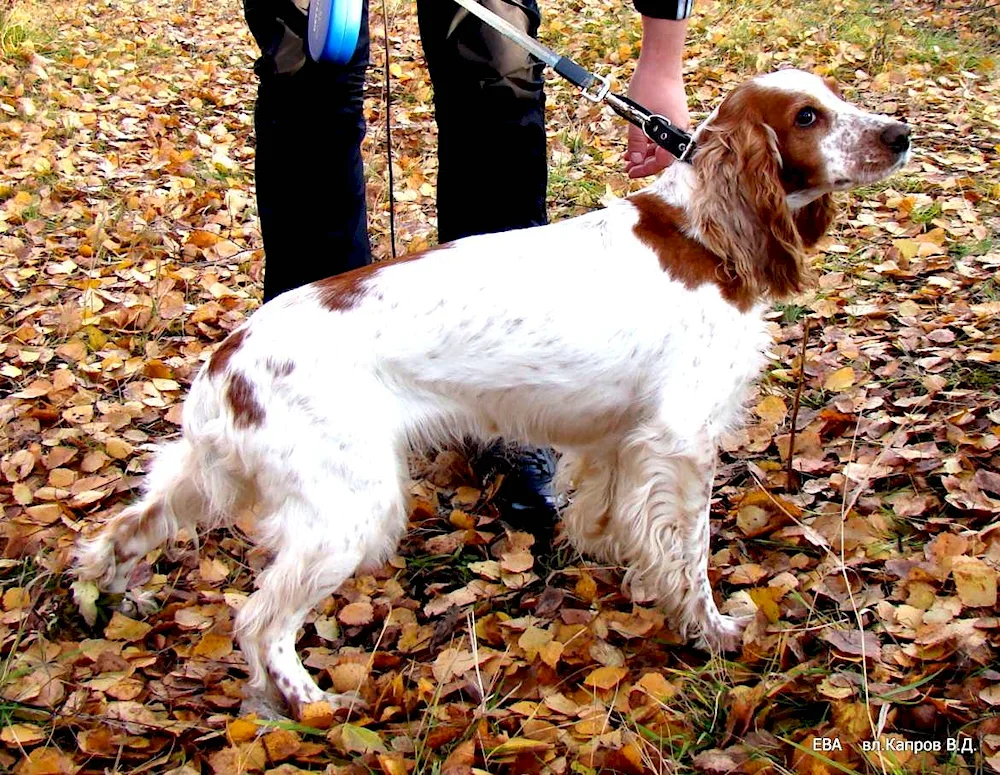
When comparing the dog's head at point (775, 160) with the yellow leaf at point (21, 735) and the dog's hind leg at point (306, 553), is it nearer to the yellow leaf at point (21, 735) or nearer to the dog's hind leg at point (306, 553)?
the dog's hind leg at point (306, 553)

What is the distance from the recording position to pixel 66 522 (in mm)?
3156

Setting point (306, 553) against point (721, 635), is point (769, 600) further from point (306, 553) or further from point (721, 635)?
point (306, 553)

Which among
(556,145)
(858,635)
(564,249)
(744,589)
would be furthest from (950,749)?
(556,145)

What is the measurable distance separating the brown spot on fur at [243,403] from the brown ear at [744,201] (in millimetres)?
1277

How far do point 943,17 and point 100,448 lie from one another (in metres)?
7.44

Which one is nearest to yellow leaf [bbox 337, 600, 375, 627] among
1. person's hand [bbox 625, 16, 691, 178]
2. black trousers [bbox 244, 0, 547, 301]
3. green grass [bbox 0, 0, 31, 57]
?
black trousers [bbox 244, 0, 547, 301]

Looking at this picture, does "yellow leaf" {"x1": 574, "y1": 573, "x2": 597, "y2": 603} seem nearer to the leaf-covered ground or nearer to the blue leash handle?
the leaf-covered ground

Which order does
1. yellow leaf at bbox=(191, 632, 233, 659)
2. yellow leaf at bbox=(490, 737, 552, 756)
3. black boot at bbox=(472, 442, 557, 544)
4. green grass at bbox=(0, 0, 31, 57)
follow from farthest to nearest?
green grass at bbox=(0, 0, 31, 57) → black boot at bbox=(472, 442, 557, 544) → yellow leaf at bbox=(191, 632, 233, 659) → yellow leaf at bbox=(490, 737, 552, 756)

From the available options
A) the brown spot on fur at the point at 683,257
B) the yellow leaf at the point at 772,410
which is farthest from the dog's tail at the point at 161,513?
the yellow leaf at the point at 772,410

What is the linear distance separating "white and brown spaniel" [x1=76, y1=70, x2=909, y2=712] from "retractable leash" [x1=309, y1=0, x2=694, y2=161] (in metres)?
0.10

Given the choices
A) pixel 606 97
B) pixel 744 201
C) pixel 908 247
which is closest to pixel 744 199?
pixel 744 201

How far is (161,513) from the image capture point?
2.66 meters

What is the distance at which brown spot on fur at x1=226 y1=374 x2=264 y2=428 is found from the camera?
2.38m

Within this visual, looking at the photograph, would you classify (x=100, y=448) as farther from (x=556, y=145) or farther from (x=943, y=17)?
(x=943, y=17)
